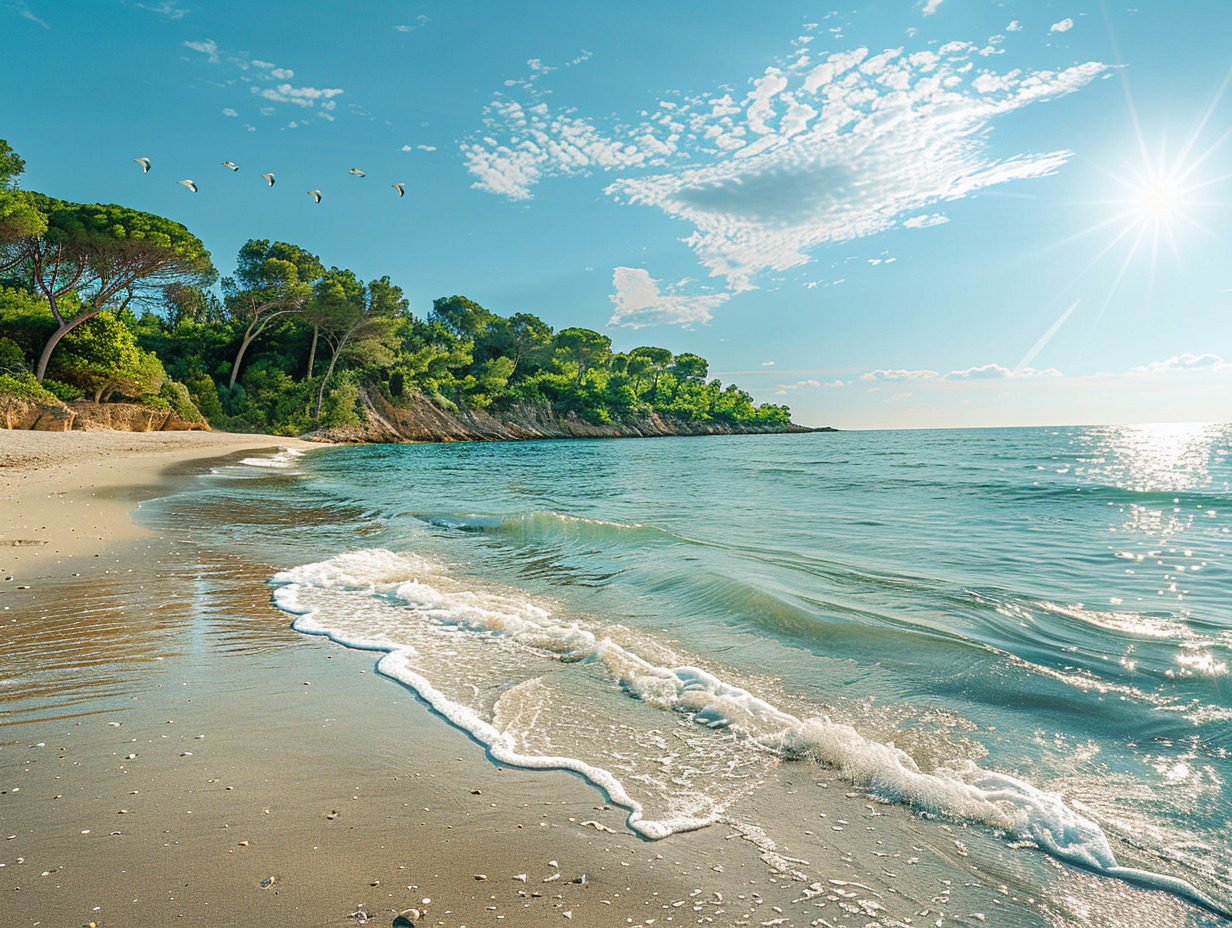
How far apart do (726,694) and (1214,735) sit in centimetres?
291

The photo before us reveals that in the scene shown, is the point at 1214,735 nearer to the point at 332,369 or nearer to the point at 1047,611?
the point at 1047,611

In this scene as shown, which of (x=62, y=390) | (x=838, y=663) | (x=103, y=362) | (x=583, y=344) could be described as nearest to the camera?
(x=838, y=663)

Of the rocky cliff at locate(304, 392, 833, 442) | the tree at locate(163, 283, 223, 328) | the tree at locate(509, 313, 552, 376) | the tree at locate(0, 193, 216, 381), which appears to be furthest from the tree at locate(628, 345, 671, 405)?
the tree at locate(0, 193, 216, 381)

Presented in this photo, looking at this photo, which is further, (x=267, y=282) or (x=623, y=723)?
(x=267, y=282)

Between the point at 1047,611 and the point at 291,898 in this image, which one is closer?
the point at 291,898

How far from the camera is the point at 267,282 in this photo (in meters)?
44.3

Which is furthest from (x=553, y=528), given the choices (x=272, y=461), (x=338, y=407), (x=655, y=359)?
(x=655, y=359)

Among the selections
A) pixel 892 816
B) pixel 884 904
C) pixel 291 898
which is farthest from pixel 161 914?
pixel 892 816

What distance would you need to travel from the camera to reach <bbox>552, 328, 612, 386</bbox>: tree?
293 ft

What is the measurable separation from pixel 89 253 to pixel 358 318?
2062 centimetres

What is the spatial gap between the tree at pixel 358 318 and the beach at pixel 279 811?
1889 inches

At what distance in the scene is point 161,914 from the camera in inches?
70.9

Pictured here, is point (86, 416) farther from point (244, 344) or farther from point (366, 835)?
point (366, 835)

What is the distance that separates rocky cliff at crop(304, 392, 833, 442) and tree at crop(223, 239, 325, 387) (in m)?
9.81
